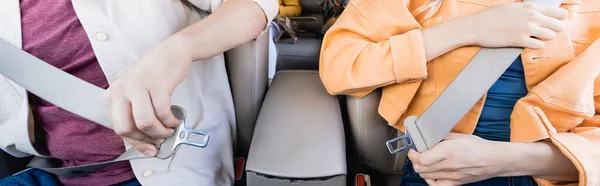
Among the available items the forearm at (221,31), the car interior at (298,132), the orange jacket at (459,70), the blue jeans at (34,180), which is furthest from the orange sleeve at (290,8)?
the blue jeans at (34,180)

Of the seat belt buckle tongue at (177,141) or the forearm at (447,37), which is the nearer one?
the seat belt buckle tongue at (177,141)

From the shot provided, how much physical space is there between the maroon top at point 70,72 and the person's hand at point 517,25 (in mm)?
626

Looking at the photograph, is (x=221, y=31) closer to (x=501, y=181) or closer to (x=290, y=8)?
(x=501, y=181)

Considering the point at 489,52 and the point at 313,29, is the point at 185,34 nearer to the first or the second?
the point at 489,52

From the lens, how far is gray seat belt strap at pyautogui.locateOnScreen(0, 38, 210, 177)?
558 mm

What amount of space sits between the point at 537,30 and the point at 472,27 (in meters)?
0.10

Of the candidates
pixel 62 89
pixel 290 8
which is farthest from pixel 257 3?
pixel 290 8

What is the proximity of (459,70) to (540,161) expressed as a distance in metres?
0.19

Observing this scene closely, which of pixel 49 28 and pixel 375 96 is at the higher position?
pixel 49 28

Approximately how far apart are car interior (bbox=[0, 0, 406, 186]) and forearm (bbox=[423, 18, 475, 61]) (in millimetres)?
151

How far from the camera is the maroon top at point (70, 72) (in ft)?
2.04

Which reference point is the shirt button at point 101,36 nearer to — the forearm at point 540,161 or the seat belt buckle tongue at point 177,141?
the seat belt buckle tongue at point 177,141

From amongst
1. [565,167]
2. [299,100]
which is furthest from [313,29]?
[565,167]

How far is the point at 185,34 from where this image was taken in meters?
0.56
